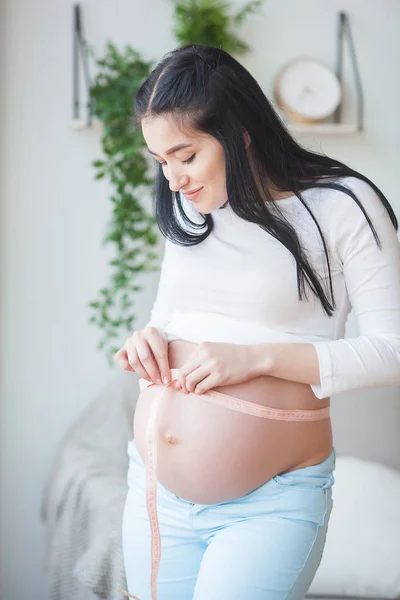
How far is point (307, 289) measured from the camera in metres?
1.07

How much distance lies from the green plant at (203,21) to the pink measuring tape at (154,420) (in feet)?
5.53

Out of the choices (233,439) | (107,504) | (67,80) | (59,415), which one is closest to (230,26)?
(67,80)

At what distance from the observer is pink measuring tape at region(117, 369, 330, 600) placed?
106 centimetres

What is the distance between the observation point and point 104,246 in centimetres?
262

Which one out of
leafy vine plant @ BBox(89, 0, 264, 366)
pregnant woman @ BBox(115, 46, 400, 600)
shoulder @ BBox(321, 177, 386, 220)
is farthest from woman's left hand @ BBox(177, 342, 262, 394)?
leafy vine plant @ BBox(89, 0, 264, 366)

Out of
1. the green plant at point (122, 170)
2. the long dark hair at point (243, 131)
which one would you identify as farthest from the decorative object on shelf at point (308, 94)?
the long dark hair at point (243, 131)

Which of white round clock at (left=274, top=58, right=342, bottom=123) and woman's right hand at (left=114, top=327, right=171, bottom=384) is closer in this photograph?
woman's right hand at (left=114, top=327, right=171, bottom=384)

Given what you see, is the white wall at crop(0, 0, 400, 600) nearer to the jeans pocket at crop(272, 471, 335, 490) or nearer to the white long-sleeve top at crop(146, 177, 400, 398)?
the white long-sleeve top at crop(146, 177, 400, 398)

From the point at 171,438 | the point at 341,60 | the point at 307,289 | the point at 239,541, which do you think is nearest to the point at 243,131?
the point at 307,289

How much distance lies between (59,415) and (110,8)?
143 centimetres

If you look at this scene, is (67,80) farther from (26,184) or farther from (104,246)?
(104,246)

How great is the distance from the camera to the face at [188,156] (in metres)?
1.05

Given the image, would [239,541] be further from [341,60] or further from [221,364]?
[341,60]

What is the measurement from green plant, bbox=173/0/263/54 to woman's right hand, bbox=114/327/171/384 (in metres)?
1.61
